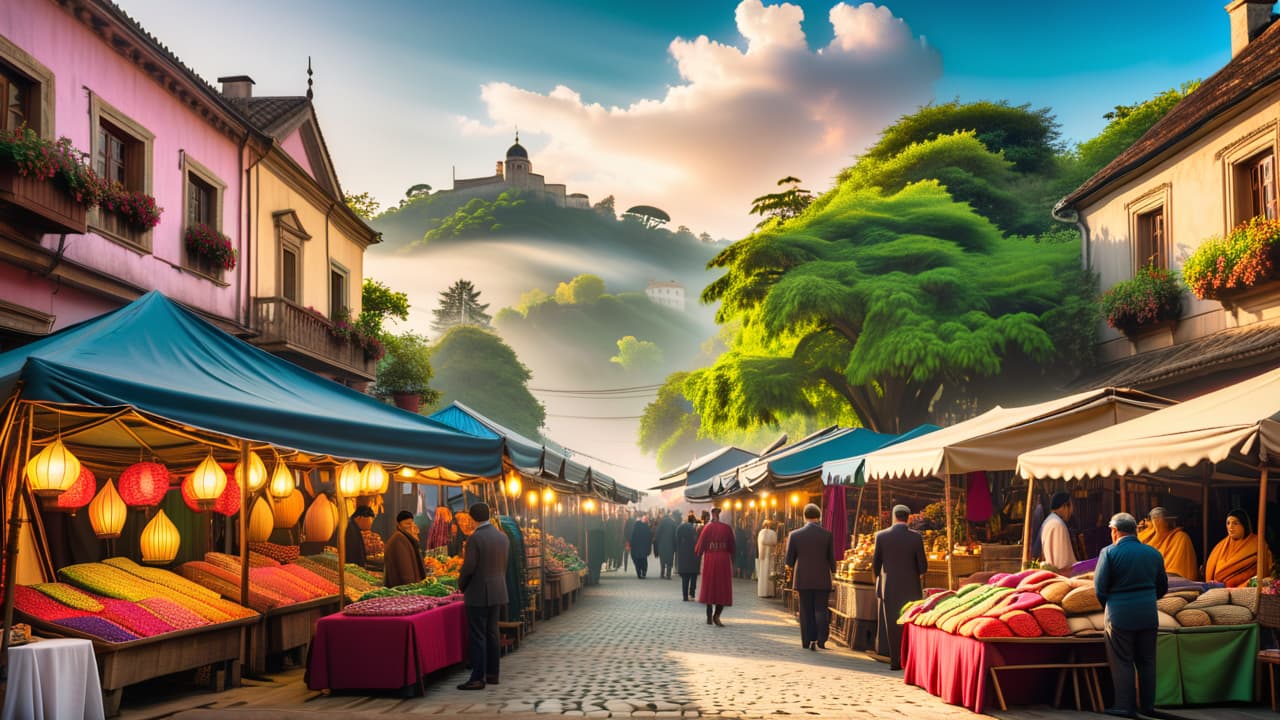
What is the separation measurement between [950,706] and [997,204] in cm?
3063

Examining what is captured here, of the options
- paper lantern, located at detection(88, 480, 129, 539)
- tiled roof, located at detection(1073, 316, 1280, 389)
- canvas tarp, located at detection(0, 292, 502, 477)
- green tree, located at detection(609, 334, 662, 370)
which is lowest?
paper lantern, located at detection(88, 480, 129, 539)

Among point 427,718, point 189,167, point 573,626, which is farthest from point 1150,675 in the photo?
point 189,167

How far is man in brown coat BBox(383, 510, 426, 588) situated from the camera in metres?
13.2

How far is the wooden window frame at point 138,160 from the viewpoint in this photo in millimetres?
15523

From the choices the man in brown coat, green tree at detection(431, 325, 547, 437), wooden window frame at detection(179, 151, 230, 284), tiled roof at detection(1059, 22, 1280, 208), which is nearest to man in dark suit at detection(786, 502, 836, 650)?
the man in brown coat

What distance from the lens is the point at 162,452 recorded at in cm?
1309

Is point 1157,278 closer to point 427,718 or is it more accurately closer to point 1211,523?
point 1211,523

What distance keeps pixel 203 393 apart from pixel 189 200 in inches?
453

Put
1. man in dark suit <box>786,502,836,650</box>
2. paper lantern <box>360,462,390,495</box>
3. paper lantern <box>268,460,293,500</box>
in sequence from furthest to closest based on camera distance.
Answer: man in dark suit <box>786,502,836,650</box> → paper lantern <box>360,462,390,495</box> → paper lantern <box>268,460,293,500</box>

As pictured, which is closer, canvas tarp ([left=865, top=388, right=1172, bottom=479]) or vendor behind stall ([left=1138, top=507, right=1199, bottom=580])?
vendor behind stall ([left=1138, top=507, right=1199, bottom=580])

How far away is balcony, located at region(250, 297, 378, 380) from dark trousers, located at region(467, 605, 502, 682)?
12.2 meters

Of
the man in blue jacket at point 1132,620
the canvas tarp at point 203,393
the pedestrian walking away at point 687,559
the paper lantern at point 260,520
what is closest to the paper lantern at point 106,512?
the canvas tarp at point 203,393

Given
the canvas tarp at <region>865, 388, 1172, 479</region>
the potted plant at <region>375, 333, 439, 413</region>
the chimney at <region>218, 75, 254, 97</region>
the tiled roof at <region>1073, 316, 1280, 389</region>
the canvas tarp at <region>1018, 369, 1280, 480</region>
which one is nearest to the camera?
the canvas tarp at <region>1018, 369, 1280, 480</region>

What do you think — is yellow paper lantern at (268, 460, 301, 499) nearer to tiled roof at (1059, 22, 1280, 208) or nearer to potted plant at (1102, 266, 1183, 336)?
tiled roof at (1059, 22, 1280, 208)
